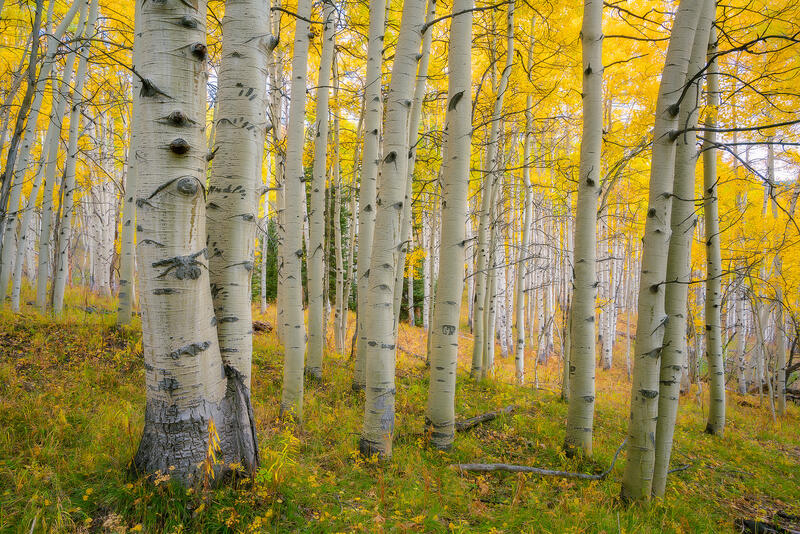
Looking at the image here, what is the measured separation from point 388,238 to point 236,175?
1391mm

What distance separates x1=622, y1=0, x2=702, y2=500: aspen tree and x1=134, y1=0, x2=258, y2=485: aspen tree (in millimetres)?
3112

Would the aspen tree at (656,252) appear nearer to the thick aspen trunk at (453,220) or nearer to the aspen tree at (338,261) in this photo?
the thick aspen trunk at (453,220)

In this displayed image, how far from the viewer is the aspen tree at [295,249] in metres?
3.95

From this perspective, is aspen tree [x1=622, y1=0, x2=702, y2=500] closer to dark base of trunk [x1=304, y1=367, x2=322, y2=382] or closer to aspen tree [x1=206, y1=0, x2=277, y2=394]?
aspen tree [x1=206, y1=0, x2=277, y2=394]

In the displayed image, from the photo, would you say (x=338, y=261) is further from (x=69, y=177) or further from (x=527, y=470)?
(x=527, y=470)

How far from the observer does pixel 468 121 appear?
11.9 feet

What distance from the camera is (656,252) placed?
2.97m

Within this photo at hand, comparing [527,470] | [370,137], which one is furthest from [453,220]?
[527,470]

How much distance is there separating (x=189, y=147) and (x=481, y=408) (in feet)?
17.4

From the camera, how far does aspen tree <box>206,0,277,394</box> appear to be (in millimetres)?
2121

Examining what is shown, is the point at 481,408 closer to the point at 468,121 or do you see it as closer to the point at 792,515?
the point at 792,515

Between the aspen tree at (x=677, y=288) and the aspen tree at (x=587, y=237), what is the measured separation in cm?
77

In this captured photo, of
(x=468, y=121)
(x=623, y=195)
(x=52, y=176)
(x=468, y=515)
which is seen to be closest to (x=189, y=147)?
(x=468, y=121)

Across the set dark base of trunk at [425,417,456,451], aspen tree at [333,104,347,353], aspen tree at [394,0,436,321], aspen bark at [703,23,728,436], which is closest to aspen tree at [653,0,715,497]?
dark base of trunk at [425,417,456,451]
